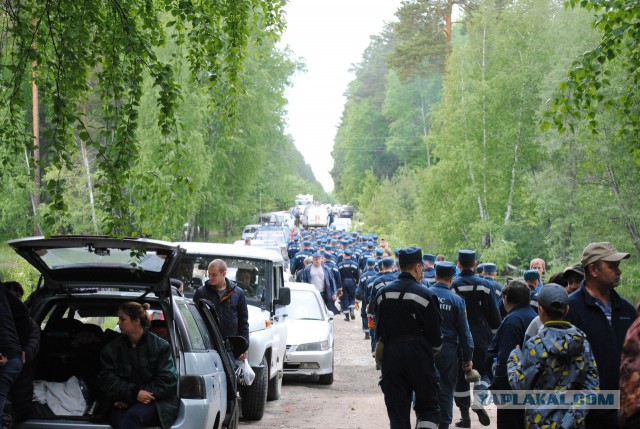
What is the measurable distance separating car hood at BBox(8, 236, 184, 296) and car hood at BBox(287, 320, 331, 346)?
8.41 meters

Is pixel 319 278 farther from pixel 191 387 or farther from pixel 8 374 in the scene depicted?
pixel 8 374

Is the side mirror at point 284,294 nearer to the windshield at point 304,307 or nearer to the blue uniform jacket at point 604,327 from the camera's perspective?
the windshield at point 304,307

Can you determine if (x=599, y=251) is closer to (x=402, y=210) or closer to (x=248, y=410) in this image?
(x=248, y=410)

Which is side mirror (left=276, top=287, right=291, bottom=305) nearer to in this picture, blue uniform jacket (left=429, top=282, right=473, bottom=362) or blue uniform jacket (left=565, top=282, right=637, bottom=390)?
blue uniform jacket (left=429, top=282, right=473, bottom=362)

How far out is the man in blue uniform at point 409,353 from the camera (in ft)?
28.9

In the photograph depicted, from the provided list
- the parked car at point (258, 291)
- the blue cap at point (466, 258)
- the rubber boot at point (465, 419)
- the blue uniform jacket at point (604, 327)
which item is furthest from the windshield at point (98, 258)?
the rubber boot at point (465, 419)

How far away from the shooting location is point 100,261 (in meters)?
7.80

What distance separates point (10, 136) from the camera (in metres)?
10.6

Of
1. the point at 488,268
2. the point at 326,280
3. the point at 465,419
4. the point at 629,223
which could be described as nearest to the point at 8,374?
the point at 465,419

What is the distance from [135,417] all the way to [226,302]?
4449mm

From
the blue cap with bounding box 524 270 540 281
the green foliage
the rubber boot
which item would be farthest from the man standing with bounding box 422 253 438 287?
the green foliage

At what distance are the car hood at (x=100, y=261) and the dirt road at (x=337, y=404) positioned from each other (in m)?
4.63

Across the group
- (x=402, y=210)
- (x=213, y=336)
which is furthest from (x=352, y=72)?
(x=213, y=336)

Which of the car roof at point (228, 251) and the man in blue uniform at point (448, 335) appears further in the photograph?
the car roof at point (228, 251)
